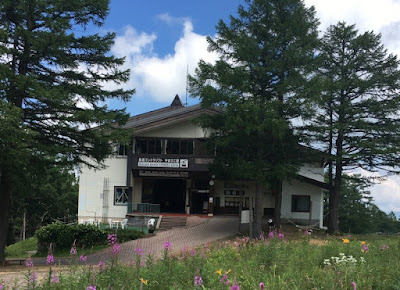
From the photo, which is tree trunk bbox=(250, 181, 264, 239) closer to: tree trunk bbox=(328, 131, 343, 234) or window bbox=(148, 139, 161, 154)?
tree trunk bbox=(328, 131, 343, 234)

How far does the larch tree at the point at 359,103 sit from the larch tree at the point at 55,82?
1120 centimetres

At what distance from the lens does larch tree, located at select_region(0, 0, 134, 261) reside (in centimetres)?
1264

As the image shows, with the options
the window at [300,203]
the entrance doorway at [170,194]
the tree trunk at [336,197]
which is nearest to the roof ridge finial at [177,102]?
the entrance doorway at [170,194]

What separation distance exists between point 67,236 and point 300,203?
54.5 ft

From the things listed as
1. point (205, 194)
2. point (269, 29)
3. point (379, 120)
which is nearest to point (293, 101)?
point (269, 29)

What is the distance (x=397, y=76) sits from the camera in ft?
65.6

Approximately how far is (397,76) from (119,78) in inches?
594

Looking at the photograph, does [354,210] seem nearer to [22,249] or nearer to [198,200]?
[198,200]

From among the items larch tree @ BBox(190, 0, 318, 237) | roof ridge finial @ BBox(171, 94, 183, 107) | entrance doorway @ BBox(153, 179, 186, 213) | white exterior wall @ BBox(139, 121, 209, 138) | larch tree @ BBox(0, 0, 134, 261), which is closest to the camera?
larch tree @ BBox(0, 0, 134, 261)

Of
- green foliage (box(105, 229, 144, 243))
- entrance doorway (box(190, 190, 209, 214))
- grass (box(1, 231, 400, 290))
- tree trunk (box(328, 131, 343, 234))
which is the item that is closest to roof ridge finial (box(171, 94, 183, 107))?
entrance doorway (box(190, 190, 209, 214))

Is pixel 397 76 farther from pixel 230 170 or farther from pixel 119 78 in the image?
pixel 119 78

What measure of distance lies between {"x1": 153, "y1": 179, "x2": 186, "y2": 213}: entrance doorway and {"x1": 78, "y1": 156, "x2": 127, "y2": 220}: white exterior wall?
10.4 ft

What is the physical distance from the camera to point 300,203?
88.5 feet

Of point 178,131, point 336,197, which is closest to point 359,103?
point 336,197
